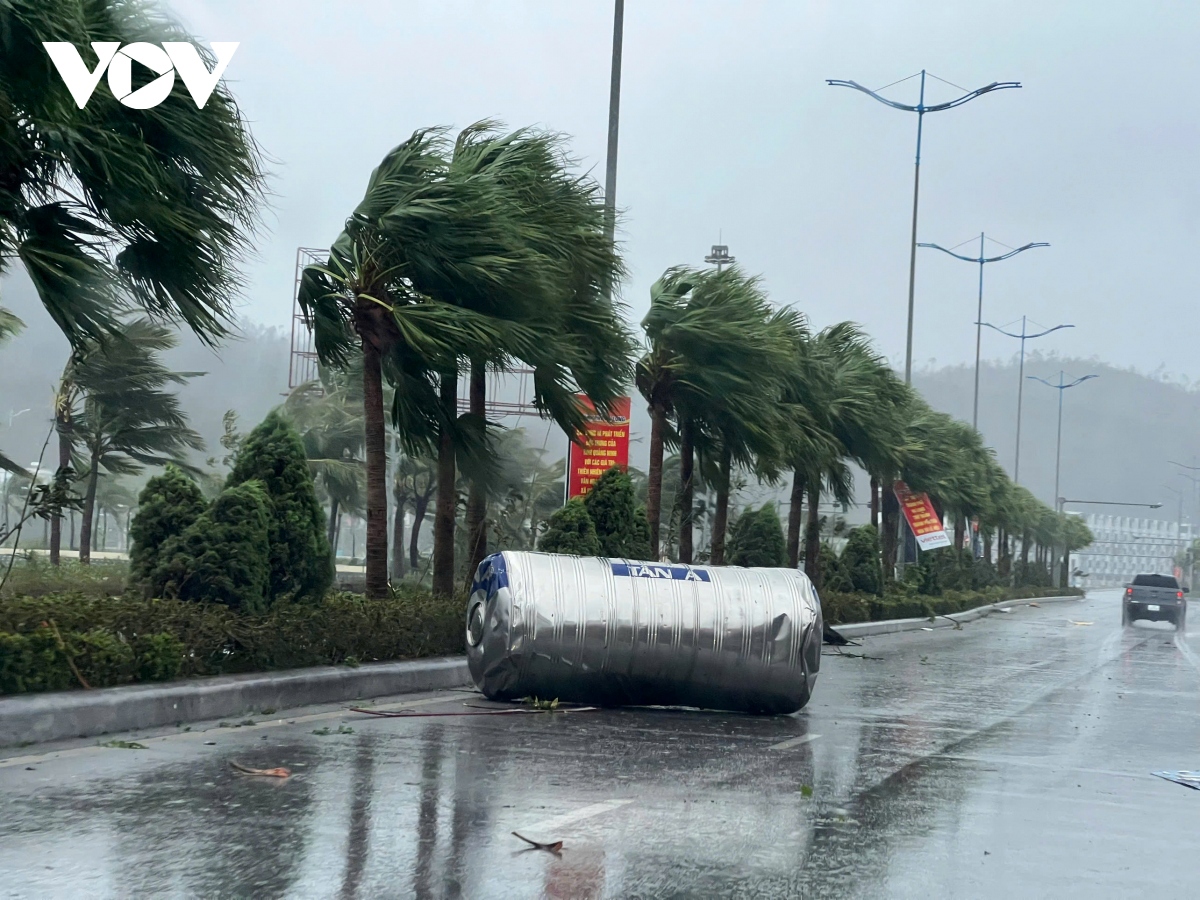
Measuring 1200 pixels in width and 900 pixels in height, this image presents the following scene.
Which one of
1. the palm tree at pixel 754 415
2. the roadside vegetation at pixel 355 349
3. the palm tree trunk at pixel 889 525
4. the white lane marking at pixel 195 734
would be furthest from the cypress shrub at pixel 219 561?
the palm tree trunk at pixel 889 525

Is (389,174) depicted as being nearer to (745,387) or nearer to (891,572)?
(745,387)

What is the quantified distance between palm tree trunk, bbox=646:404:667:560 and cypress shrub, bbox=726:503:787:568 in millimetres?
7965

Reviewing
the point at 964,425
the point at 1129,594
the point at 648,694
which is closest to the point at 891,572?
the point at 1129,594

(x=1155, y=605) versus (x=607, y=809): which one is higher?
(x=607, y=809)

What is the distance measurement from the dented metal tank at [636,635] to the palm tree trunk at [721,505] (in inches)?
387

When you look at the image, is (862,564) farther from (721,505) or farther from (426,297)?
(426,297)

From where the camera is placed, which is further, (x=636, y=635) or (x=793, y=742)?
(x=636, y=635)

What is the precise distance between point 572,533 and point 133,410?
57.8 ft

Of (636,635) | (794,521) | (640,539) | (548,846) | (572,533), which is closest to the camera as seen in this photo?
(548,846)

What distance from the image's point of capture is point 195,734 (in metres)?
9.50

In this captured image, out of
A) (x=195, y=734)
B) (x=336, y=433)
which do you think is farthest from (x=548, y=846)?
(x=336, y=433)

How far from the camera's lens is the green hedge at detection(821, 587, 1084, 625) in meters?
29.4

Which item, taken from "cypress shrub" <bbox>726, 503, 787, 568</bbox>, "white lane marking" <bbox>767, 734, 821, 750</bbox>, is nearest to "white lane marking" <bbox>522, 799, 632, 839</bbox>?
"white lane marking" <bbox>767, 734, 821, 750</bbox>

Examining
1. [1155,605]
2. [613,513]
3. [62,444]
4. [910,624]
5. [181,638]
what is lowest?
[910,624]
